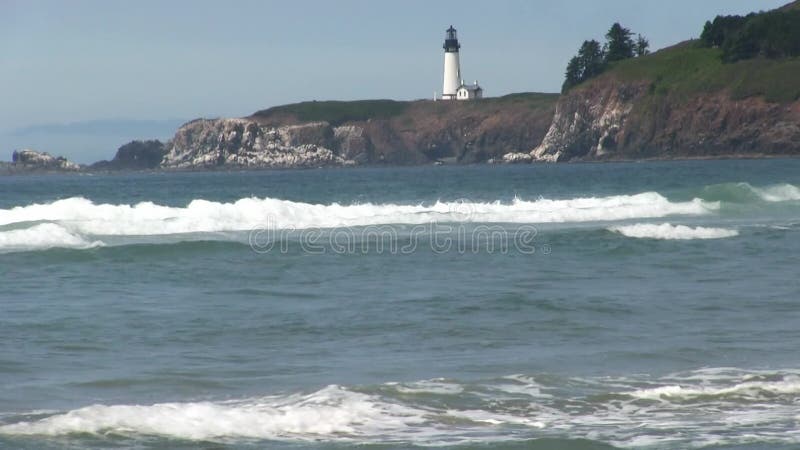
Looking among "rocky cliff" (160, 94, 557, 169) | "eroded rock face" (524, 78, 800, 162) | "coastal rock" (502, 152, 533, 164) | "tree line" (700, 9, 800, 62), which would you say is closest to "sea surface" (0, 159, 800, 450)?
"eroded rock face" (524, 78, 800, 162)

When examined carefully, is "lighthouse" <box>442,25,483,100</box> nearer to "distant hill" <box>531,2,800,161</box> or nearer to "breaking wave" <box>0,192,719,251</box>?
"distant hill" <box>531,2,800,161</box>

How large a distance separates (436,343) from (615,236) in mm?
11912

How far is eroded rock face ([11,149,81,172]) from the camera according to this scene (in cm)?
13762

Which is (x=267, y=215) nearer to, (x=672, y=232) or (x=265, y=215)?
(x=265, y=215)

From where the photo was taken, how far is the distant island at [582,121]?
86938 millimetres

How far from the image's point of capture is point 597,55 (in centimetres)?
10981

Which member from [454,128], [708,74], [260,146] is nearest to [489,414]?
[708,74]

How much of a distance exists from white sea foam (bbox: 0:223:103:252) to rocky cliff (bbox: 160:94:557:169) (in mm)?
94046

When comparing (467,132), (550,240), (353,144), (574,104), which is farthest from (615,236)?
(353,144)

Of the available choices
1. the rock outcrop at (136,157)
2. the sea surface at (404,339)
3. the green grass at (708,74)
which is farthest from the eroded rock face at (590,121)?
the sea surface at (404,339)

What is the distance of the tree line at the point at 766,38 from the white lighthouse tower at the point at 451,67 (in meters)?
36.4

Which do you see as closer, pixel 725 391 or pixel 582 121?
pixel 725 391

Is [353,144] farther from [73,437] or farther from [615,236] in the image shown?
[73,437]

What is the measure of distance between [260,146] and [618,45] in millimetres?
41106
